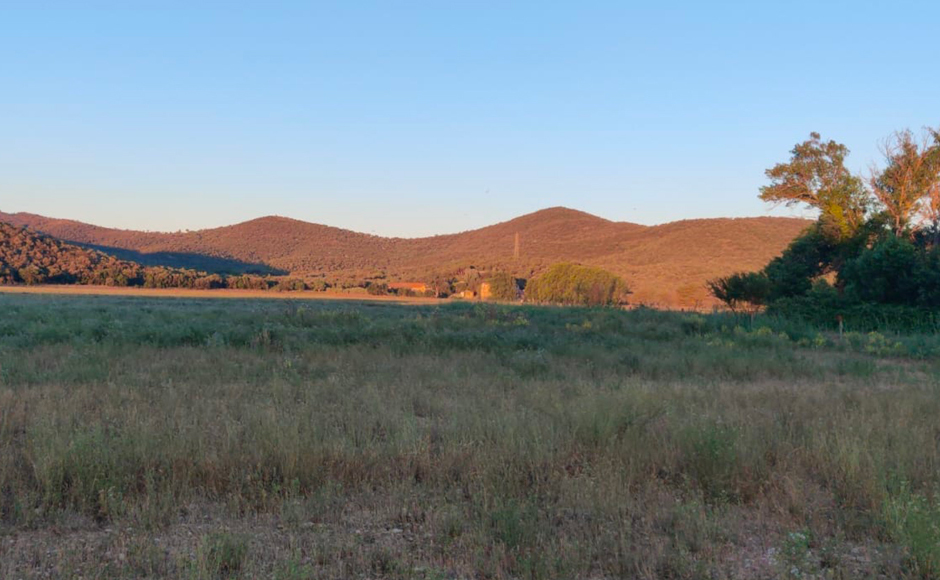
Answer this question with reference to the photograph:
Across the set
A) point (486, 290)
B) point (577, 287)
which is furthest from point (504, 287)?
point (577, 287)

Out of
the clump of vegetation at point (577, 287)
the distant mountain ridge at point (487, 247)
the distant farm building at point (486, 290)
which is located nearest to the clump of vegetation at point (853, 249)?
the clump of vegetation at point (577, 287)

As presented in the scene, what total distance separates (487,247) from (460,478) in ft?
332

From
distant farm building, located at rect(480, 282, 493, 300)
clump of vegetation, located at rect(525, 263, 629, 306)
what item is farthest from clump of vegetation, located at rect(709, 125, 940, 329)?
distant farm building, located at rect(480, 282, 493, 300)

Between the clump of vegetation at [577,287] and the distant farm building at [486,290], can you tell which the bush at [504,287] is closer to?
the distant farm building at [486,290]

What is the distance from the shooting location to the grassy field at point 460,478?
4.29m

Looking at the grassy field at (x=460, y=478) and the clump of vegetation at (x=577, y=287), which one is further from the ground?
the clump of vegetation at (x=577, y=287)

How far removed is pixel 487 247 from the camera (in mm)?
106750

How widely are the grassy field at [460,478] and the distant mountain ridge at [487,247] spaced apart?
43845mm

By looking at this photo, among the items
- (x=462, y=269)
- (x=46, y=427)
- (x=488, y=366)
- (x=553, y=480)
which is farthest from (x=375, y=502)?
(x=462, y=269)

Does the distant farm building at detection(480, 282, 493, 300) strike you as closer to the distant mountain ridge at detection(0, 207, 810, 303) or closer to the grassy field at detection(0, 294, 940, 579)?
the distant mountain ridge at detection(0, 207, 810, 303)

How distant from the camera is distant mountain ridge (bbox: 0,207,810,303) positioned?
68.2 metres

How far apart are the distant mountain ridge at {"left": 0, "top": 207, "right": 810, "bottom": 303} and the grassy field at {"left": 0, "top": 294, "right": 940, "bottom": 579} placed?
43845mm

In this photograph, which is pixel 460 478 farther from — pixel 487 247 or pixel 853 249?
pixel 487 247

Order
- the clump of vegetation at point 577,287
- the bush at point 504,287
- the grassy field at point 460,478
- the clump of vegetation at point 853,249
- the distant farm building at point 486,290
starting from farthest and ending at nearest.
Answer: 1. the distant farm building at point 486,290
2. the bush at point 504,287
3. the clump of vegetation at point 577,287
4. the clump of vegetation at point 853,249
5. the grassy field at point 460,478
